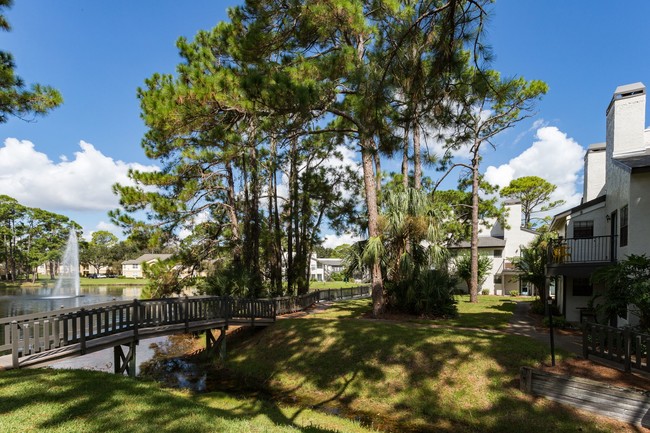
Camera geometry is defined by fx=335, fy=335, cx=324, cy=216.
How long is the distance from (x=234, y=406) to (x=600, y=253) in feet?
45.2

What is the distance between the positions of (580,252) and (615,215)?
6.34 ft

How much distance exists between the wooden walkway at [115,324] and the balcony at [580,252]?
37.9 ft

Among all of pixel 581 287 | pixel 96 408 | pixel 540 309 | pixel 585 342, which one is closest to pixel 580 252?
pixel 581 287

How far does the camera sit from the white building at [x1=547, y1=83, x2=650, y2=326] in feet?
32.2

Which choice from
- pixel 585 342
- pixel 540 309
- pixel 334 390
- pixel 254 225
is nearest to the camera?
pixel 585 342

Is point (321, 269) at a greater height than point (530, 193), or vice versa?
point (530, 193)

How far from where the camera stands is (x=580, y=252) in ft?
43.6

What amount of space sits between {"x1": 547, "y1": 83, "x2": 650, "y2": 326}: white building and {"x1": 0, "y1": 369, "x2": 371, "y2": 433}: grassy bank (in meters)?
10.3

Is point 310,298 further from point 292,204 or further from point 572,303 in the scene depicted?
point 572,303

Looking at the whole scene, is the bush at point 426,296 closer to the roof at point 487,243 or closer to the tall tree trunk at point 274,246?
the tall tree trunk at point 274,246

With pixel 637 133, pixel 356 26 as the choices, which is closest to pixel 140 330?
pixel 356 26

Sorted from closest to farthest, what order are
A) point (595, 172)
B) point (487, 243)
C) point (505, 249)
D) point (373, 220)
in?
point (373, 220), point (595, 172), point (505, 249), point (487, 243)

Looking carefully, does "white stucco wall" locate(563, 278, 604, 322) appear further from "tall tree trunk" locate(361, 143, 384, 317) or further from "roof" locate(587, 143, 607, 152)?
"tall tree trunk" locate(361, 143, 384, 317)

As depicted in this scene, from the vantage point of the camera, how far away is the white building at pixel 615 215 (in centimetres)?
981
